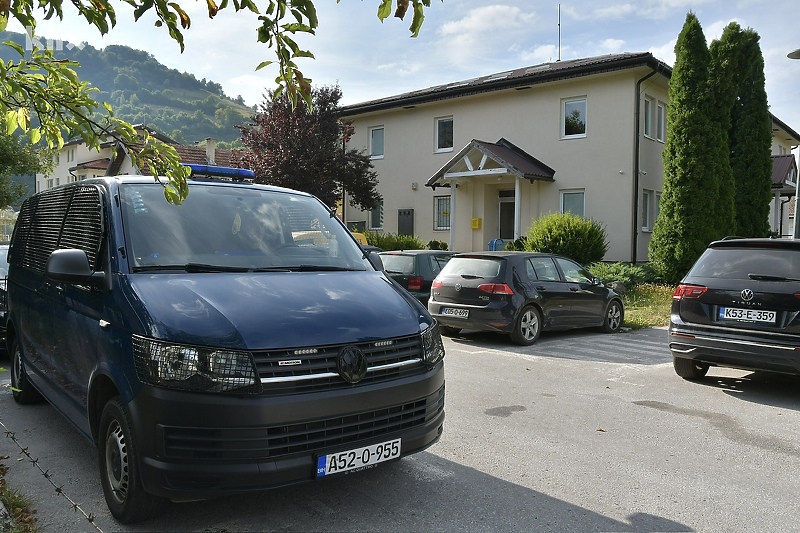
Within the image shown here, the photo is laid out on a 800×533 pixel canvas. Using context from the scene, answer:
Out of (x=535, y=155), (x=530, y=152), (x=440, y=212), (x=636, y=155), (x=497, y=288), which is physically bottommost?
(x=497, y=288)

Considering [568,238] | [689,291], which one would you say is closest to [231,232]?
[689,291]

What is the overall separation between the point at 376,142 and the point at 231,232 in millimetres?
24857

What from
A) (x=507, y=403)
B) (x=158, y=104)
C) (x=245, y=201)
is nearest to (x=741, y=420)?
(x=507, y=403)

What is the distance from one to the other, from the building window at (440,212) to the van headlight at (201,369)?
906 inches

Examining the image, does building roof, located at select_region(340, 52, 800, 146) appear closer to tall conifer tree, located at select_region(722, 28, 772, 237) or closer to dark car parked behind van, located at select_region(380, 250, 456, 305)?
tall conifer tree, located at select_region(722, 28, 772, 237)

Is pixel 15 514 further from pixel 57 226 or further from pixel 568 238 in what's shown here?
pixel 568 238

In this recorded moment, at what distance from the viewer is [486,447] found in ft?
16.6

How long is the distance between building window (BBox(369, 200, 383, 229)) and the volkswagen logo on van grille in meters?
24.6

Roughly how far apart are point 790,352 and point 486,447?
3.57 meters

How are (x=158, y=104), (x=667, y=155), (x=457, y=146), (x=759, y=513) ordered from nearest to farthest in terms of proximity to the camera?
(x=759, y=513) < (x=667, y=155) < (x=457, y=146) < (x=158, y=104)

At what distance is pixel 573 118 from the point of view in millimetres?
22734

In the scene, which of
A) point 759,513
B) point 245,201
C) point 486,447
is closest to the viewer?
point 759,513

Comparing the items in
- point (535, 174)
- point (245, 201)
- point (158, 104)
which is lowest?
point (245, 201)

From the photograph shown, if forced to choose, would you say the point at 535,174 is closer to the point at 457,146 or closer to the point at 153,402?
the point at 457,146
